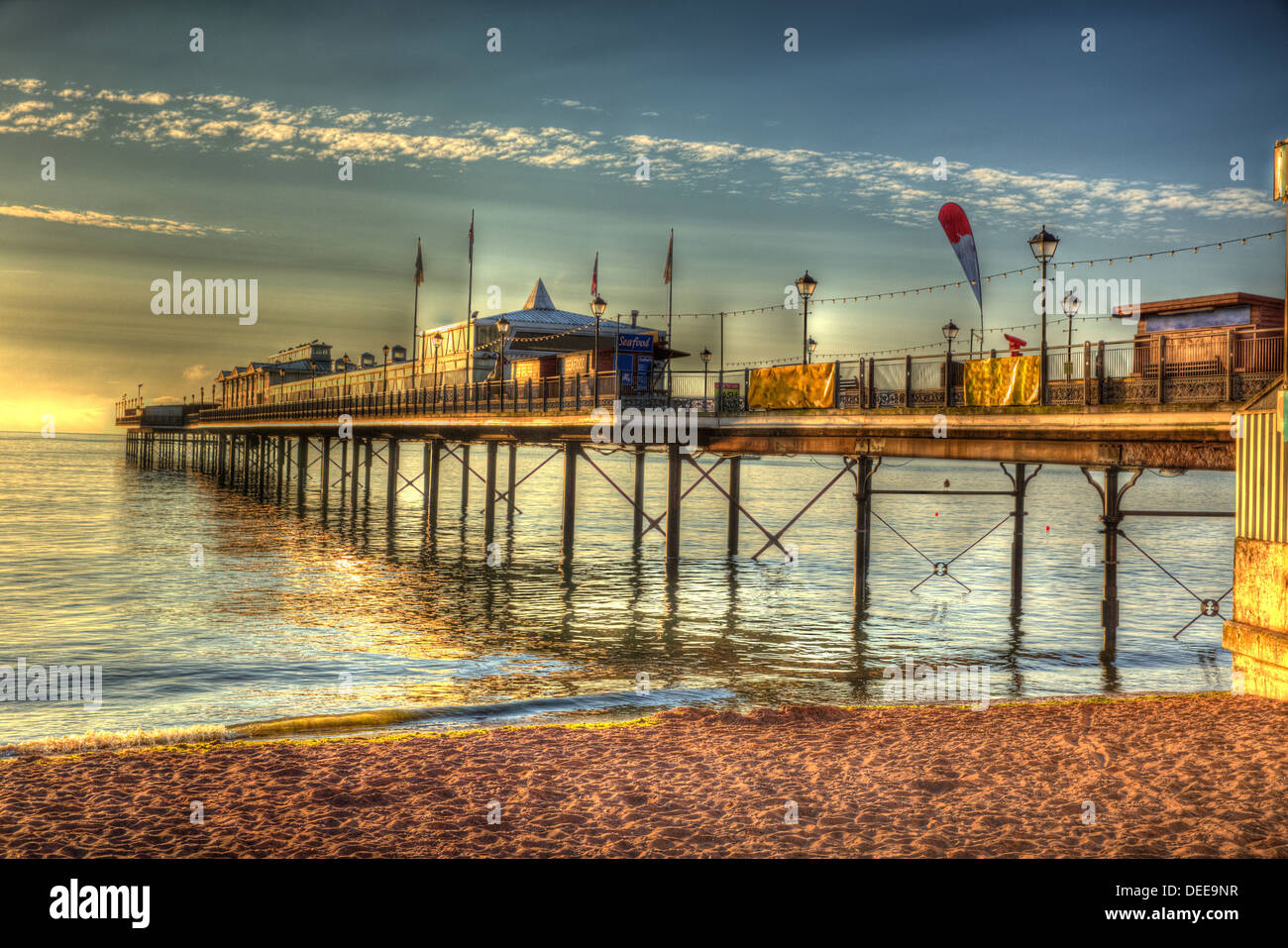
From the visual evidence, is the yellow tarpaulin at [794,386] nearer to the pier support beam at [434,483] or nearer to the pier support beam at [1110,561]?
the pier support beam at [1110,561]

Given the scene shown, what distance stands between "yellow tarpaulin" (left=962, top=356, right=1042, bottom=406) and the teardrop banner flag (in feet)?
7.33

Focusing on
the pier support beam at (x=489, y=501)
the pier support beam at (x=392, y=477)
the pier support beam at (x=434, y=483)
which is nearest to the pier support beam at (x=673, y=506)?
the pier support beam at (x=489, y=501)

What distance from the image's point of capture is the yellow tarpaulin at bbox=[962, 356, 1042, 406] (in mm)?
17609

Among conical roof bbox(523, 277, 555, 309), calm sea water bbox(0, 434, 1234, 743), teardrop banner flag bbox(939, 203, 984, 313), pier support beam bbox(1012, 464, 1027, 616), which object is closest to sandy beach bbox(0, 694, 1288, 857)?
calm sea water bbox(0, 434, 1234, 743)

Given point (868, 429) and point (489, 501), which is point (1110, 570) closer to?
point (868, 429)

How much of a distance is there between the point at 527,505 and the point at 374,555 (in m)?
33.9

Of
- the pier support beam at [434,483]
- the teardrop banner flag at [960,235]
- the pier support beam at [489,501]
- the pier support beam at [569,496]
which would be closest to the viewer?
the teardrop banner flag at [960,235]

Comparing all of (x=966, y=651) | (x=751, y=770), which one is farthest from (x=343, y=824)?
(x=966, y=651)

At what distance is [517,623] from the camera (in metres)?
21.7

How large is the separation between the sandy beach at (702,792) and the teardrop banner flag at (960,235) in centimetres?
1147

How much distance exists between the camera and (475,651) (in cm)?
1831

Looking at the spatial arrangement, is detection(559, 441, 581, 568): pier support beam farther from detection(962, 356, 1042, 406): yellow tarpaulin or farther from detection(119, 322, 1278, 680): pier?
detection(962, 356, 1042, 406): yellow tarpaulin

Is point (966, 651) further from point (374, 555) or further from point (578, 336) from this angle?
point (578, 336)

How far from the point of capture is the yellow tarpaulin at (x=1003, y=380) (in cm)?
1761
